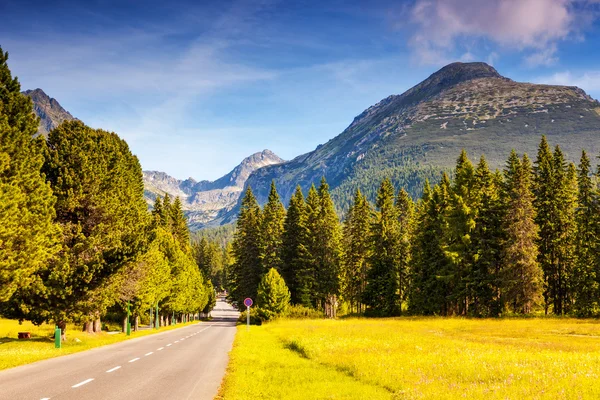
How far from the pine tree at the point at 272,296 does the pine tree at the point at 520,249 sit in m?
25.5

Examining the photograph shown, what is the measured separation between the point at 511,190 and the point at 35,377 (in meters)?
52.9

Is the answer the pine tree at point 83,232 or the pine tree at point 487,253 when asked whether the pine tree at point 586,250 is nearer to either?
the pine tree at point 487,253

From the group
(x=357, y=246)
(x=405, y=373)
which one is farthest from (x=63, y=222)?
(x=357, y=246)

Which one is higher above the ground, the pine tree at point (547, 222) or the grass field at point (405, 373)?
the pine tree at point (547, 222)

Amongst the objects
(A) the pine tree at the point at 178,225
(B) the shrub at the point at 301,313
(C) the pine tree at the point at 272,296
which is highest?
(A) the pine tree at the point at 178,225

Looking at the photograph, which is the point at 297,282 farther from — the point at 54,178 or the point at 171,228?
the point at 54,178

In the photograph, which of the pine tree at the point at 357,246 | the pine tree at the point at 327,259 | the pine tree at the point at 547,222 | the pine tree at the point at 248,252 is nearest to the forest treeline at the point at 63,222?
the pine tree at the point at 327,259

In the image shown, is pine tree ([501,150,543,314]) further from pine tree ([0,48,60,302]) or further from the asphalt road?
pine tree ([0,48,60,302])

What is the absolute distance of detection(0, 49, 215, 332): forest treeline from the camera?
2217cm

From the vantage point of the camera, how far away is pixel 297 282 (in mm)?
72125

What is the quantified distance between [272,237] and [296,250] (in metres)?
4.83

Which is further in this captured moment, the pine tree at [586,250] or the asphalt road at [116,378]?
the pine tree at [586,250]

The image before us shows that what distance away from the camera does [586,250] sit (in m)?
54.1

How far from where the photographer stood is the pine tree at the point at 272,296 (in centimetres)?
5991
